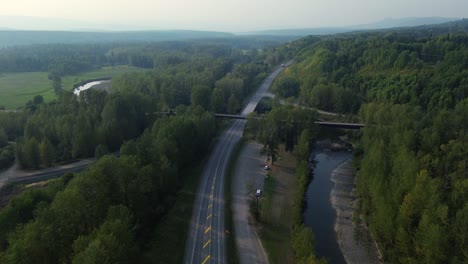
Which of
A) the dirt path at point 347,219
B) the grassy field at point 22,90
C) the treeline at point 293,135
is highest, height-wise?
the grassy field at point 22,90

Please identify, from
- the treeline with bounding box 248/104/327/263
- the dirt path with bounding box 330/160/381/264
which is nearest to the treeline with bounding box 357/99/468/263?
the dirt path with bounding box 330/160/381/264

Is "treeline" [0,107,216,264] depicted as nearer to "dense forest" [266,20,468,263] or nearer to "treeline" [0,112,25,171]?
"dense forest" [266,20,468,263]

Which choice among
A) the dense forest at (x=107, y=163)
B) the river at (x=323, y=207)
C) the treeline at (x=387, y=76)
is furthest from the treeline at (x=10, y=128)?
the treeline at (x=387, y=76)

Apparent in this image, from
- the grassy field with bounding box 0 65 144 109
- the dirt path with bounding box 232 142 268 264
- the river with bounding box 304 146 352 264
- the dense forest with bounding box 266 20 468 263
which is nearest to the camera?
the dense forest with bounding box 266 20 468 263

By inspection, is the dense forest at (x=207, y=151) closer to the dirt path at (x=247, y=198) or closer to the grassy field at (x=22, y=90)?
the dirt path at (x=247, y=198)

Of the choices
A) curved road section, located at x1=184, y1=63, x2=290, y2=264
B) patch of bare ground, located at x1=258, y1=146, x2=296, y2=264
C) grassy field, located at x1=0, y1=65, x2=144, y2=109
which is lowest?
patch of bare ground, located at x1=258, y1=146, x2=296, y2=264

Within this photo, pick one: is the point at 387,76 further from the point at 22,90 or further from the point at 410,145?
the point at 22,90

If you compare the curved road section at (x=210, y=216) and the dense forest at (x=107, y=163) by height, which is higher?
the dense forest at (x=107, y=163)
